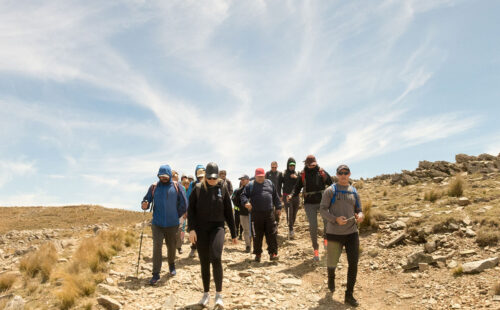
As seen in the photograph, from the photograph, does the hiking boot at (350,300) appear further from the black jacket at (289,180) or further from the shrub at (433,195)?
the shrub at (433,195)

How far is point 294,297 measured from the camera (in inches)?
242

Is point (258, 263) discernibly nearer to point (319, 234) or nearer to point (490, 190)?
point (319, 234)

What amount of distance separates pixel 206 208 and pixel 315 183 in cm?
376

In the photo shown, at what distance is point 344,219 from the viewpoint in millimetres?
5566

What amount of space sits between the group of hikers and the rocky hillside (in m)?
0.60

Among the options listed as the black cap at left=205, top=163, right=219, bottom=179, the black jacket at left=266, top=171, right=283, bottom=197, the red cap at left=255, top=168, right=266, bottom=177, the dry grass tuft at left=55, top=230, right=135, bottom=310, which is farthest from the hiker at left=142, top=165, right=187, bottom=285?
the black jacket at left=266, top=171, right=283, bottom=197

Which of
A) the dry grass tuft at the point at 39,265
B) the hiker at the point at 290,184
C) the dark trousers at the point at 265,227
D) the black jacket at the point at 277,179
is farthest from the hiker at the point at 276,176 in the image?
the dry grass tuft at the point at 39,265

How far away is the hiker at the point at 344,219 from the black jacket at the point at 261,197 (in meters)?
2.64

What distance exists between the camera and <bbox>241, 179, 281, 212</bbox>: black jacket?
27.2ft

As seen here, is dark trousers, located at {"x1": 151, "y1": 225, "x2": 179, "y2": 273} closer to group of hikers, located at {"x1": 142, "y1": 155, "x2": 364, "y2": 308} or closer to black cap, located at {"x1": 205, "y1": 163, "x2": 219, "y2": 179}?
group of hikers, located at {"x1": 142, "y1": 155, "x2": 364, "y2": 308}

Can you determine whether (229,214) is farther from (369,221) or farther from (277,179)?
(369,221)

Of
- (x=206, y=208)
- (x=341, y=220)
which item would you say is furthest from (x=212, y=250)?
(x=341, y=220)

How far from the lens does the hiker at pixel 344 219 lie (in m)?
5.64

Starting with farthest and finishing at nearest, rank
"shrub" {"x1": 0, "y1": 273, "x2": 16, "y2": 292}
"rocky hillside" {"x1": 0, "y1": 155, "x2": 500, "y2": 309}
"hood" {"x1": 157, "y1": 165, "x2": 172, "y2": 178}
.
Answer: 1. "shrub" {"x1": 0, "y1": 273, "x2": 16, "y2": 292}
2. "hood" {"x1": 157, "y1": 165, "x2": 172, "y2": 178}
3. "rocky hillside" {"x1": 0, "y1": 155, "x2": 500, "y2": 309}
